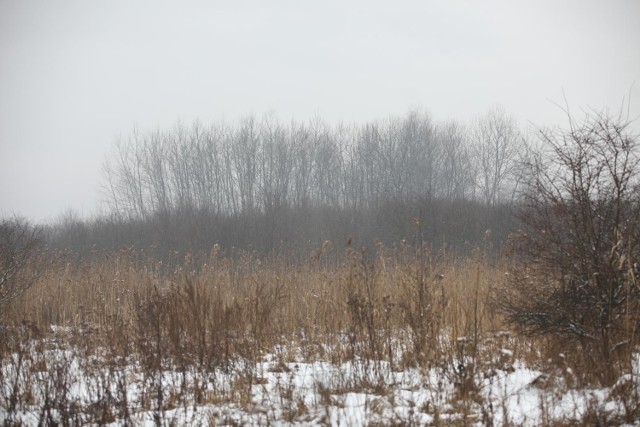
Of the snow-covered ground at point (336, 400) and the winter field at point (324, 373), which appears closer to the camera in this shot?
the snow-covered ground at point (336, 400)

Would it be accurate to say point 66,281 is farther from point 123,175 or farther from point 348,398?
Result: point 123,175

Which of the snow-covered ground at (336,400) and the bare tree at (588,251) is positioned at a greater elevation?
the bare tree at (588,251)

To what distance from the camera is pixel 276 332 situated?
7.18 metres

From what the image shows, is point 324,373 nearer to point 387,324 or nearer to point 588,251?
point 387,324

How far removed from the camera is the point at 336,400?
443 centimetres

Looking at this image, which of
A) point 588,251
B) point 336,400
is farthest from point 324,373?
point 588,251

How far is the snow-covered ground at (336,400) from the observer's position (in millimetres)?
3922

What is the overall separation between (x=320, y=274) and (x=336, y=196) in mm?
32771

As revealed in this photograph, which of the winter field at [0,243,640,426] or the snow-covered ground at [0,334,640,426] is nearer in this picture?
the snow-covered ground at [0,334,640,426]

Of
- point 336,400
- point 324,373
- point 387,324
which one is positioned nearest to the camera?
point 336,400

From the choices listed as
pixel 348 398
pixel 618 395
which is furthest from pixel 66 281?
pixel 618 395

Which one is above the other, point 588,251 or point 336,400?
point 588,251

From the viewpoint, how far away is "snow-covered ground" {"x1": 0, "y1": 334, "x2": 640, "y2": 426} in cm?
392

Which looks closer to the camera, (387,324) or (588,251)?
(588,251)
